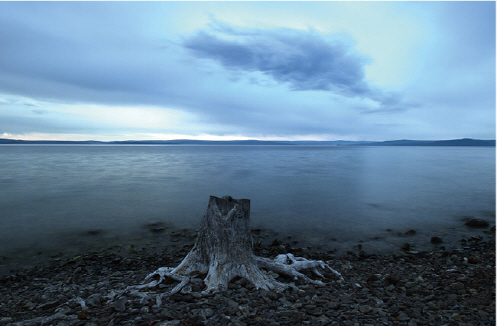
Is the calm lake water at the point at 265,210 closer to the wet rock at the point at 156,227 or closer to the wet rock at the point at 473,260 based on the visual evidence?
the wet rock at the point at 156,227

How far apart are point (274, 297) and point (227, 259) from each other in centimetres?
122

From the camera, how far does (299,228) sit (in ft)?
39.1

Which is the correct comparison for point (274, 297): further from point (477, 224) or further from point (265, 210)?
point (477, 224)

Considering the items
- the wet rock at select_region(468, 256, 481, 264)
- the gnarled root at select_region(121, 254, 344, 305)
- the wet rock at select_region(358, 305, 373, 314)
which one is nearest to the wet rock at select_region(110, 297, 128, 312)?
the gnarled root at select_region(121, 254, 344, 305)

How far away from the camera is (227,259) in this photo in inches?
247

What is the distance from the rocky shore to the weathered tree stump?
243 mm

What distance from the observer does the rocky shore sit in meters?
4.86

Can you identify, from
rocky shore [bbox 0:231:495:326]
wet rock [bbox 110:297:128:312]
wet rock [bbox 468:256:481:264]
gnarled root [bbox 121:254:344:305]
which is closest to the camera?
rocky shore [bbox 0:231:495:326]

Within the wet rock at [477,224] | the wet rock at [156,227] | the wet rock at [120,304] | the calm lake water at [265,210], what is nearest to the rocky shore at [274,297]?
the wet rock at [120,304]

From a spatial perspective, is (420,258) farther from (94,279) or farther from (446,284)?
(94,279)

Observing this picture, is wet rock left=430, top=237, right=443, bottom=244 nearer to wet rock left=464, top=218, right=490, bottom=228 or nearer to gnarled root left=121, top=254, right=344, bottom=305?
wet rock left=464, top=218, right=490, bottom=228

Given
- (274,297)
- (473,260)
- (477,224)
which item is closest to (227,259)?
(274,297)

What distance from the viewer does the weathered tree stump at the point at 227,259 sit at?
20.0 feet

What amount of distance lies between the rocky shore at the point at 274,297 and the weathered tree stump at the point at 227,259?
0.80ft
